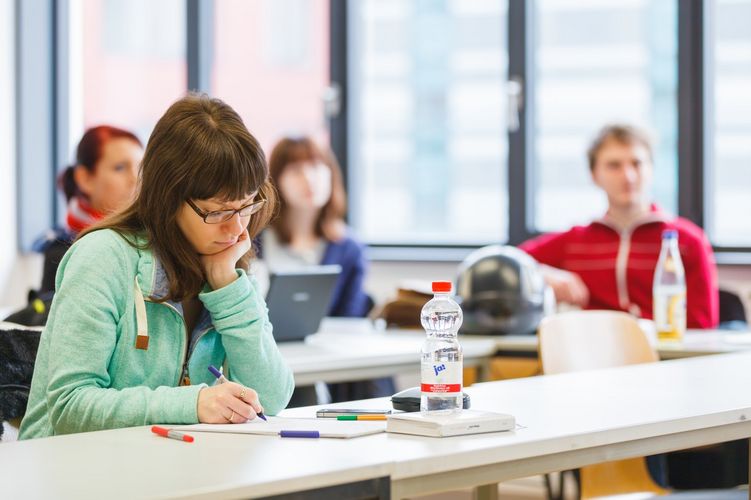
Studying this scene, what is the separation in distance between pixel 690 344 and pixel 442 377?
169 centimetres

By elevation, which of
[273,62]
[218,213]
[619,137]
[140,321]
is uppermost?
[273,62]

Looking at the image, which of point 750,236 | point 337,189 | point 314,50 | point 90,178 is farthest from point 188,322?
point 314,50

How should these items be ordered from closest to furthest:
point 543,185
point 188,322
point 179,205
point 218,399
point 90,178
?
point 218,399 → point 179,205 → point 188,322 → point 90,178 → point 543,185

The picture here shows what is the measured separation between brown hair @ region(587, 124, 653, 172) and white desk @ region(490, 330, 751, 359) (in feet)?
2.67

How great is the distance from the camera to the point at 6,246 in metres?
5.49

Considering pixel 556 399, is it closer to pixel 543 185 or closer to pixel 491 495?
pixel 491 495

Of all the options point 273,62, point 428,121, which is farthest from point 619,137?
point 273,62

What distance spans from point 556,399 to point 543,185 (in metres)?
3.01

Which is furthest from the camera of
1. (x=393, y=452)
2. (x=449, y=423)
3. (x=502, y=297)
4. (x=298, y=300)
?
(x=502, y=297)

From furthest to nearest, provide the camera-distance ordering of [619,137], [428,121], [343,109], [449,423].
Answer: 1. [343,109]
2. [428,121]
3. [619,137]
4. [449,423]

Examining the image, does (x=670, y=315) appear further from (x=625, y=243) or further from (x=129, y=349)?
(x=129, y=349)

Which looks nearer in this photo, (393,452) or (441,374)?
(393,452)

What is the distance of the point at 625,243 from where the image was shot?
410 centimetres

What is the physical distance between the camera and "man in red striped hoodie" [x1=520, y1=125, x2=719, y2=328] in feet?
12.9
